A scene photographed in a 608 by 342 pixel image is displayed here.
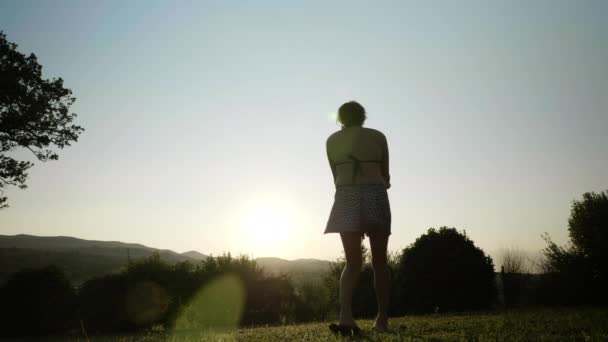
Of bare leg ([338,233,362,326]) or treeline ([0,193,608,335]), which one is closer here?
bare leg ([338,233,362,326])

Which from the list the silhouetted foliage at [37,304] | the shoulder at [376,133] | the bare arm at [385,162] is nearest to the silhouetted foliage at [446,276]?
the bare arm at [385,162]

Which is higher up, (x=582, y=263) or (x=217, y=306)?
(x=582, y=263)

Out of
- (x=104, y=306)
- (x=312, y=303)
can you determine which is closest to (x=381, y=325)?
(x=312, y=303)

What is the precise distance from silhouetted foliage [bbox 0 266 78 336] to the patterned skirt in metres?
13.7

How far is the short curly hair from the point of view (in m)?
5.14

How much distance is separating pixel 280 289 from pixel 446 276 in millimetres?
6369

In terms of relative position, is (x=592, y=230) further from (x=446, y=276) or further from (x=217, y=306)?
(x=217, y=306)

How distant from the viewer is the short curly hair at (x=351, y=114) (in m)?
5.14

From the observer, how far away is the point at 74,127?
2036 centimetres

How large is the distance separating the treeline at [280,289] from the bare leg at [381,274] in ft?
24.8

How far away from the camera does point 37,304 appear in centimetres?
1433

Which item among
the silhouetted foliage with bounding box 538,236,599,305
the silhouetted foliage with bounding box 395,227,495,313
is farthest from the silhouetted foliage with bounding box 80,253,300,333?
the silhouetted foliage with bounding box 538,236,599,305

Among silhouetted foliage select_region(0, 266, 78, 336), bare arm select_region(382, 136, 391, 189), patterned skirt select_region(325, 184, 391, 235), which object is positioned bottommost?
silhouetted foliage select_region(0, 266, 78, 336)

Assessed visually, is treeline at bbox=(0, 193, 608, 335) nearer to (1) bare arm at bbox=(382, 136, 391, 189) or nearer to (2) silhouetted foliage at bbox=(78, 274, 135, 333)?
(2) silhouetted foliage at bbox=(78, 274, 135, 333)
